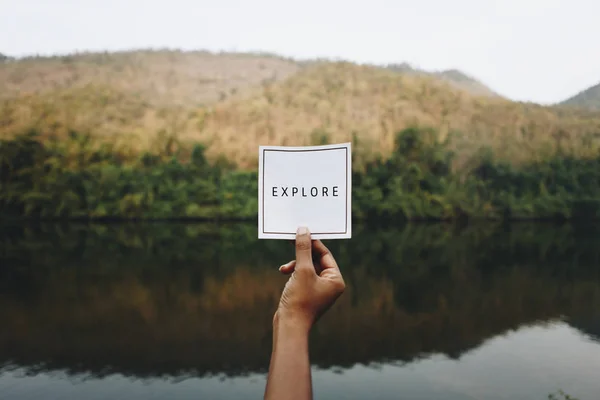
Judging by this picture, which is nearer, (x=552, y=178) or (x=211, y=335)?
(x=211, y=335)

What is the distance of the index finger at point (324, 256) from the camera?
0.90 m

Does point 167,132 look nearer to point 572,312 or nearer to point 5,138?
point 5,138

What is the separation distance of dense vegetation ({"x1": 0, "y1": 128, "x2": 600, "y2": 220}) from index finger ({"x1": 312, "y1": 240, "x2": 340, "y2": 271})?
31473 mm

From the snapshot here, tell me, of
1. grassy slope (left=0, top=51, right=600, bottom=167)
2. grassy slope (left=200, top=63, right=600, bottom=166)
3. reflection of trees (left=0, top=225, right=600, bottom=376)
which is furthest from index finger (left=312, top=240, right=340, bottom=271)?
grassy slope (left=200, top=63, right=600, bottom=166)

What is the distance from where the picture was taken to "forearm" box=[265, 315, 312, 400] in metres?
0.76

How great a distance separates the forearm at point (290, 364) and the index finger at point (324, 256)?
0.41ft

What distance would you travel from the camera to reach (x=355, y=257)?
25438 millimetres

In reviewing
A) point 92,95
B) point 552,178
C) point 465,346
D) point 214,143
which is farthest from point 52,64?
point 465,346

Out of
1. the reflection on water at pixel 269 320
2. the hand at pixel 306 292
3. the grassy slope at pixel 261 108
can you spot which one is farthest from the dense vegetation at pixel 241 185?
the hand at pixel 306 292

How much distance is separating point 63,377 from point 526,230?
29.2 m

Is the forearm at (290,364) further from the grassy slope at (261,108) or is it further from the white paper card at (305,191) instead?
the grassy slope at (261,108)

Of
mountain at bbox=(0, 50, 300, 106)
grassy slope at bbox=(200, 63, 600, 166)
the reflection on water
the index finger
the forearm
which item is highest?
mountain at bbox=(0, 50, 300, 106)

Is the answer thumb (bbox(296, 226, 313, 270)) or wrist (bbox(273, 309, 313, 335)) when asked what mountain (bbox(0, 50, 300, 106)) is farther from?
wrist (bbox(273, 309, 313, 335))

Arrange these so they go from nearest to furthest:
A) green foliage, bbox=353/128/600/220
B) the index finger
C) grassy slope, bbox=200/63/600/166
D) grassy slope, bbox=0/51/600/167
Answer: the index finger < green foliage, bbox=353/128/600/220 < grassy slope, bbox=200/63/600/166 < grassy slope, bbox=0/51/600/167
